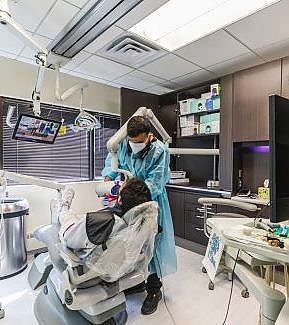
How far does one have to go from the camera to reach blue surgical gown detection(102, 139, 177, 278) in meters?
1.89

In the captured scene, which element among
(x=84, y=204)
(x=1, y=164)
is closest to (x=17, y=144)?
(x=1, y=164)

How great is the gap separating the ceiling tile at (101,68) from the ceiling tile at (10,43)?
696 millimetres

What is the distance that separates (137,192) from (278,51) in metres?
2.18

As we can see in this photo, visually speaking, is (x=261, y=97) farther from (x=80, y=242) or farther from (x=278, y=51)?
(x=80, y=242)

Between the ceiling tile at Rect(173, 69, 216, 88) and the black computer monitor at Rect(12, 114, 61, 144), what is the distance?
189 cm

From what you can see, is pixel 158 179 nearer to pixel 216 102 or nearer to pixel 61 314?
pixel 61 314

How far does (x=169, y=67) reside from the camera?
9.80 ft

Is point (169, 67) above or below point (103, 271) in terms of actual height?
above

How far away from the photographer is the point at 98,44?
244cm

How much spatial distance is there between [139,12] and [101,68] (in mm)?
1277

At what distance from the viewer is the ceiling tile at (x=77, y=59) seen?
2672mm

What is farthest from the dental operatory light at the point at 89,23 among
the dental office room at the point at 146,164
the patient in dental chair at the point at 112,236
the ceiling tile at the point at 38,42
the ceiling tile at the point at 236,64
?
the ceiling tile at the point at 236,64

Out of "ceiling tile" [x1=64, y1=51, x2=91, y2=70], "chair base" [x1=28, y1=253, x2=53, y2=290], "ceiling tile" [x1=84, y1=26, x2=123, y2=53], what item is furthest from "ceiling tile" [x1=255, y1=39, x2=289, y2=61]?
"chair base" [x1=28, y1=253, x2=53, y2=290]

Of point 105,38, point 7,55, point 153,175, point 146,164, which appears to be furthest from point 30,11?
point 153,175
